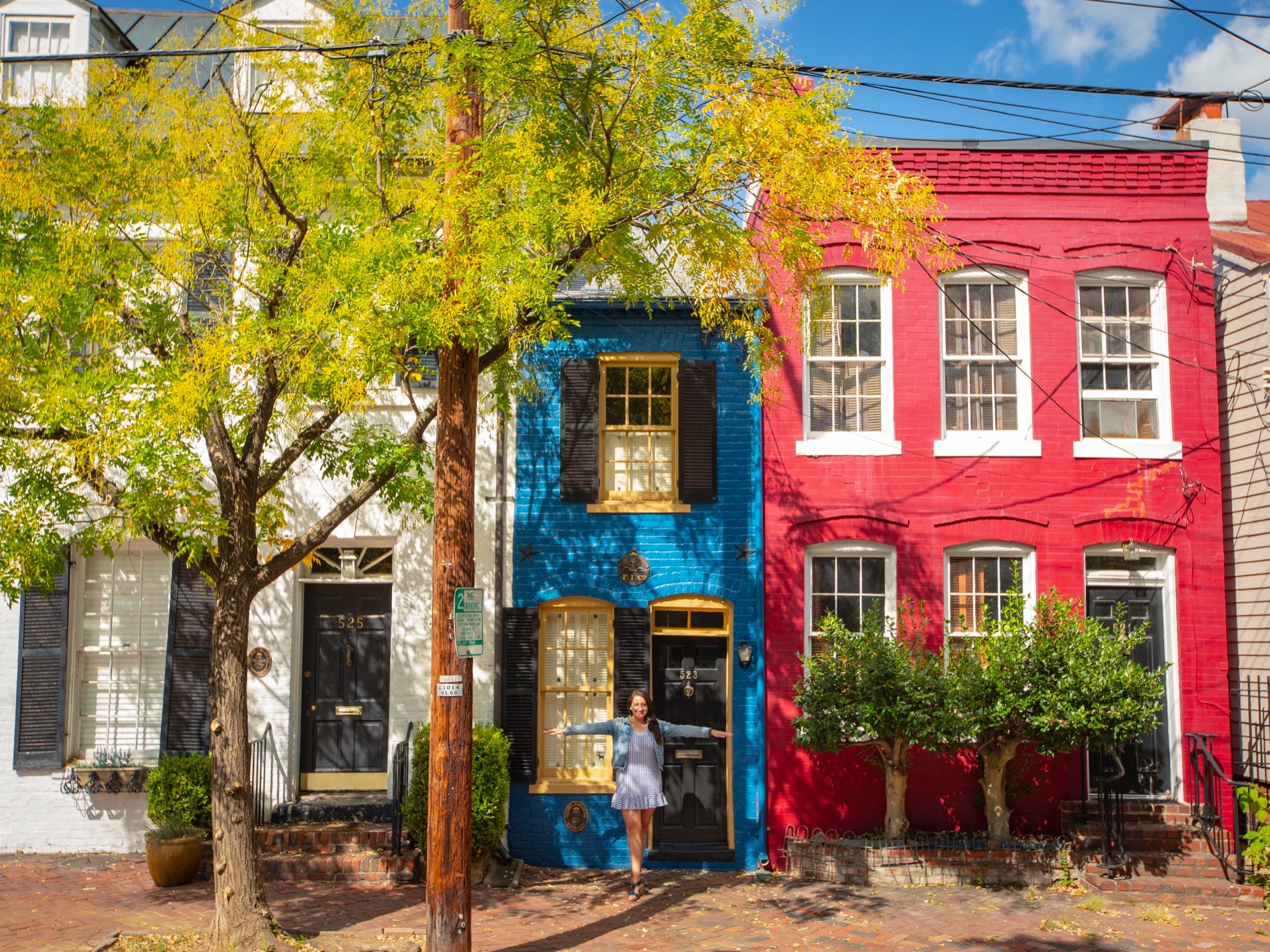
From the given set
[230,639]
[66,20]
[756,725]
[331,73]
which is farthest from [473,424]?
[66,20]

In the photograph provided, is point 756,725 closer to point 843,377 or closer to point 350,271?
point 843,377

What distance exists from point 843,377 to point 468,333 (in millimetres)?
5517

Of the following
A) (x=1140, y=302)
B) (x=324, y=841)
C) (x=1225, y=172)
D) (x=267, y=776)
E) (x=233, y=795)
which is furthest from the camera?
(x=1225, y=172)

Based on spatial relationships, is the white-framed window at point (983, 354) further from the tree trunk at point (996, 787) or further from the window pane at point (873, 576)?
the tree trunk at point (996, 787)

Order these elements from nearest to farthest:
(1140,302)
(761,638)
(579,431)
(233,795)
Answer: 1. (233,795)
2. (761,638)
3. (579,431)
4. (1140,302)

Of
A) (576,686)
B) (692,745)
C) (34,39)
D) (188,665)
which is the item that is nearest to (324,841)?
(188,665)

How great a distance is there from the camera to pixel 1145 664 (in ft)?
37.7

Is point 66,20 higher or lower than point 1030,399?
higher

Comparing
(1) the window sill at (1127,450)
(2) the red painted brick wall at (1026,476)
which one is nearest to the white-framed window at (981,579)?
(2) the red painted brick wall at (1026,476)

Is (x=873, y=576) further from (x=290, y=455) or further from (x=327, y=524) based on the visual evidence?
Answer: (x=290, y=455)

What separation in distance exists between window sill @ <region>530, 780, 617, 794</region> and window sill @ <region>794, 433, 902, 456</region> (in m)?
4.03

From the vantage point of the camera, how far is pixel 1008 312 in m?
11.8

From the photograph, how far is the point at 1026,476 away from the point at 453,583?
6.70 metres

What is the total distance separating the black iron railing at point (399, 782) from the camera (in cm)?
1012
